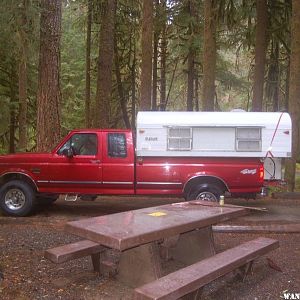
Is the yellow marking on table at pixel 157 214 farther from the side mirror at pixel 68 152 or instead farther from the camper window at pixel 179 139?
the side mirror at pixel 68 152

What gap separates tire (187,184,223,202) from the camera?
10.5 meters

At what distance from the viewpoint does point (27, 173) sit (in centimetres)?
1062

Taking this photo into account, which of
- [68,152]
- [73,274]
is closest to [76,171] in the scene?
[68,152]

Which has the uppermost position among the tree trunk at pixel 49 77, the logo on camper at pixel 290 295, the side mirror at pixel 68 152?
the tree trunk at pixel 49 77

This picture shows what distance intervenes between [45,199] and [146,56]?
22.8 feet

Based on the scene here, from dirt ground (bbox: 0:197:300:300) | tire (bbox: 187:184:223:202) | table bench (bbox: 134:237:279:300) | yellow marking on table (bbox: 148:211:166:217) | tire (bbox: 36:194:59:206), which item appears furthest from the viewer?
tire (bbox: 36:194:59:206)

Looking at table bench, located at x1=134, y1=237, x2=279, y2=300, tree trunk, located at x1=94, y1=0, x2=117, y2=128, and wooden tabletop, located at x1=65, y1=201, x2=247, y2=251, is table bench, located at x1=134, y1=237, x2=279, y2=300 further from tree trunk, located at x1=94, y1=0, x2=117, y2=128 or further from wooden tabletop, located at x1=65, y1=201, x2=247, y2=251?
tree trunk, located at x1=94, y1=0, x2=117, y2=128

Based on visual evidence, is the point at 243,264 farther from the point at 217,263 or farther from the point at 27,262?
the point at 27,262

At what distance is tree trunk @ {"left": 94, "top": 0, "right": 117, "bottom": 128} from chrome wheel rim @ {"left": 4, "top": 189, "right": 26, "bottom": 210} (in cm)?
605

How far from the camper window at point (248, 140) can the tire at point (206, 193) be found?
1.12 m

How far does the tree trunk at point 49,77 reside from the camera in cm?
1174

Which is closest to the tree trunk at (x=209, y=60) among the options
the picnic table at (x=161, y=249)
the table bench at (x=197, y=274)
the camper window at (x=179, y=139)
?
the camper window at (x=179, y=139)

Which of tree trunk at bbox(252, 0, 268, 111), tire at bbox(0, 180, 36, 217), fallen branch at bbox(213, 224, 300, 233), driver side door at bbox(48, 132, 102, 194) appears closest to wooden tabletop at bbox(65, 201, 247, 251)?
fallen branch at bbox(213, 224, 300, 233)

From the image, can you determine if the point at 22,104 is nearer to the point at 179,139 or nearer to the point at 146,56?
the point at 146,56
